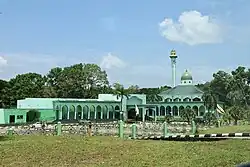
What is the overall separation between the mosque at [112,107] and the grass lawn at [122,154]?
5277 cm

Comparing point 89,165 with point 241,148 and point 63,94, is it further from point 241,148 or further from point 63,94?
point 63,94

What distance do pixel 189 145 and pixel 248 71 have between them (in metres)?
80.8

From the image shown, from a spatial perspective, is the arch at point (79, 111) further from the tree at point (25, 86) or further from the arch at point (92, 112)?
the tree at point (25, 86)

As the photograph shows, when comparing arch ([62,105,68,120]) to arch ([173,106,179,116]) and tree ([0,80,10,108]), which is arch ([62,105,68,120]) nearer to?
tree ([0,80,10,108])

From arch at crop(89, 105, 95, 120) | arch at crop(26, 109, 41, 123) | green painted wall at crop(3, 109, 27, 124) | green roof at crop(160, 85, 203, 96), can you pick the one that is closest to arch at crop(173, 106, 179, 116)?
green roof at crop(160, 85, 203, 96)

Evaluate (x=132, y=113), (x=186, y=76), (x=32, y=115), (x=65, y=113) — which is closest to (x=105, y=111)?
(x=132, y=113)

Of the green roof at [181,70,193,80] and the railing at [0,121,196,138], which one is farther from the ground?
the green roof at [181,70,193,80]

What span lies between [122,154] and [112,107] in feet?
226

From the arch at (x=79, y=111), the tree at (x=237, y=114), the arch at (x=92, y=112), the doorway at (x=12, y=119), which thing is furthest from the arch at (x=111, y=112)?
the tree at (x=237, y=114)

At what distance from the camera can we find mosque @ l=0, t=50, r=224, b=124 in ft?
226

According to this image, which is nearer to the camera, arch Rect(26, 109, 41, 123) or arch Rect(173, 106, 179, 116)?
arch Rect(26, 109, 41, 123)

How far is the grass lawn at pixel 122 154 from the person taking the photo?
10.8 meters

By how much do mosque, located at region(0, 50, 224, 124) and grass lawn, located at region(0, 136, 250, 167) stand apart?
5277 centimetres

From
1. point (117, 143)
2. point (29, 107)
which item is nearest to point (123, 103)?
point (29, 107)
